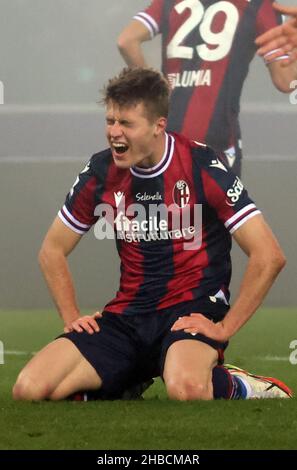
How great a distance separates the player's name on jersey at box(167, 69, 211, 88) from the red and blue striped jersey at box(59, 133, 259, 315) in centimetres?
248

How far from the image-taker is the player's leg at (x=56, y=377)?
5.02 m

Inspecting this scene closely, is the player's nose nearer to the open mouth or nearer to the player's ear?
the open mouth

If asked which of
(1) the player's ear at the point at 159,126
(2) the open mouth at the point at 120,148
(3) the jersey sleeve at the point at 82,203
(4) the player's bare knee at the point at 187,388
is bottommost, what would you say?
(4) the player's bare knee at the point at 187,388

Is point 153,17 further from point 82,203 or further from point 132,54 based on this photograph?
point 82,203

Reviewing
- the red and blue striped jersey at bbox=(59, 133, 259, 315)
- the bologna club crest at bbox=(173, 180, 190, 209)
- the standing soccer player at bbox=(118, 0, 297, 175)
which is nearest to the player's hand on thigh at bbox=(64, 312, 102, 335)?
the red and blue striped jersey at bbox=(59, 133, 259, 315)

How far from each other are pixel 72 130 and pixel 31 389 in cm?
357

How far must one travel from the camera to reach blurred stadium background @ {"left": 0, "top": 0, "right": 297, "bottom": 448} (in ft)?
27.1

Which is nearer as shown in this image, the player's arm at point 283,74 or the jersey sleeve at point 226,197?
the jersey sleeve at point 226,197

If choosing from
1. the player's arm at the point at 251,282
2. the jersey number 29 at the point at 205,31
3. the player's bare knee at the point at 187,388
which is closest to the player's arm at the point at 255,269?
the player's arm at the point at 251,282

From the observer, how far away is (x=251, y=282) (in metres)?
5.03

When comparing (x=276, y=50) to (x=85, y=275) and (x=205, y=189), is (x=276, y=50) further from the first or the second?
(x=205, y=189)

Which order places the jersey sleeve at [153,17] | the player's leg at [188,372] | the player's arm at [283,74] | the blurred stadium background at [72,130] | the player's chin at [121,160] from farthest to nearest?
1. the blurred stadium background at [72,130]
2. the jersey sleeve at [153,17]
3. the player's arm at [283,74]
4. the player's chin at [121,160]
5. the player's leg at [188,372]

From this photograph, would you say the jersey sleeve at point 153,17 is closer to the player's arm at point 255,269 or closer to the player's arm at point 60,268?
the player's arm at point 60,268

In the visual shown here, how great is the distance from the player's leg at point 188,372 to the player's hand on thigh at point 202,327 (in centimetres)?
6
